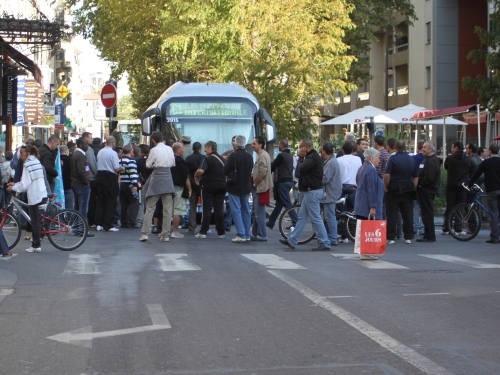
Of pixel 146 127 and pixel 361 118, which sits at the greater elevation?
pixel 361 118

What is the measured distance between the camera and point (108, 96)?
2406 centimetres

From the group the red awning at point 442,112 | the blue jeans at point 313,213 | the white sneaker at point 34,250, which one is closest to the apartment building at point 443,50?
the red awning at point 442,112

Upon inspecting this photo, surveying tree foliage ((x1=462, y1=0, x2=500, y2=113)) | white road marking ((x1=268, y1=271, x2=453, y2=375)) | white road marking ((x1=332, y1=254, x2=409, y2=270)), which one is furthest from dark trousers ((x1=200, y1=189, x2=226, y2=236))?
tree foliage ((x1=462, y1=0, x2=500, y2=113))

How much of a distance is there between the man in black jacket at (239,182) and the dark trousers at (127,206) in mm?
3514

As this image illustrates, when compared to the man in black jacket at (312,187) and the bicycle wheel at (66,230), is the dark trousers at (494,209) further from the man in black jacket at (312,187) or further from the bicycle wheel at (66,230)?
the bicycle wheel at (66,230)

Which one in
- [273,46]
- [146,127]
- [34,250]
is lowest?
[34,250]

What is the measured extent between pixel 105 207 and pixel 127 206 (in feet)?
2.94

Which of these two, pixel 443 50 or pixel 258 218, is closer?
pixel 258 218

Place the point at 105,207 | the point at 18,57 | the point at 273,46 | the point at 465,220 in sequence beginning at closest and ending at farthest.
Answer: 1. the point at 465,220
2. the point at 105,207
3. the point at 273,46
4. the point at 18,57

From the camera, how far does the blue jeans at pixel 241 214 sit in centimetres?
1628

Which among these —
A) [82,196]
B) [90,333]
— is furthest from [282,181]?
[90,333]

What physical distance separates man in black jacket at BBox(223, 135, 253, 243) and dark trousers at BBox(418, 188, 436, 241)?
3.23 meters

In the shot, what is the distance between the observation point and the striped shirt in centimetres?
1905

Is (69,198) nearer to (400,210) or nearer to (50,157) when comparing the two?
(50,157)
